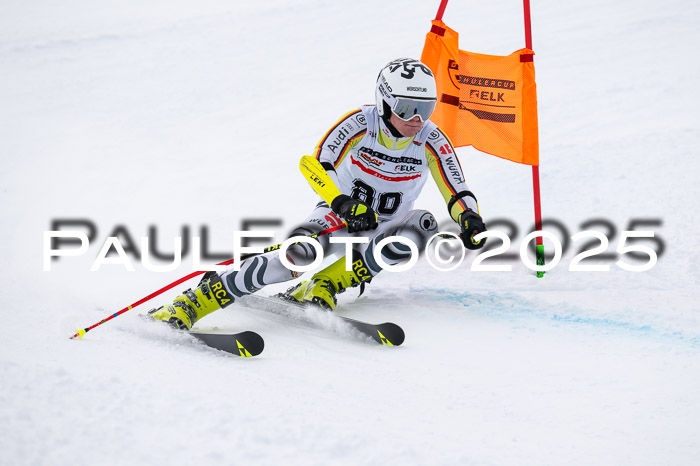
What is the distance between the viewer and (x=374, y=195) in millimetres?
4492

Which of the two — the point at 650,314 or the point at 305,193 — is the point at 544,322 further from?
the point at 305,193

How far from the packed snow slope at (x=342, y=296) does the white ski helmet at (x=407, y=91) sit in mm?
1321

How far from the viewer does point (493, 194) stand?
720cm

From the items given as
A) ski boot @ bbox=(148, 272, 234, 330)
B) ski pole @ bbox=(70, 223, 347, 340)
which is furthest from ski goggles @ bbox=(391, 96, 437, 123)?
ski boot @ bbox=(148, 272, 234, 330)

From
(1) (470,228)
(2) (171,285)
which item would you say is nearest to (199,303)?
(2) (171,285)

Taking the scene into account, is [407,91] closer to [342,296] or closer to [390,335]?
[390,335]

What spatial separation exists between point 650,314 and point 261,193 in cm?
465

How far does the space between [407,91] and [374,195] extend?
755 mm

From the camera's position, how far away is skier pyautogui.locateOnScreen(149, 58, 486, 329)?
3979mm

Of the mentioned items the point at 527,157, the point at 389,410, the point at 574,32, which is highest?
the point at 574,32

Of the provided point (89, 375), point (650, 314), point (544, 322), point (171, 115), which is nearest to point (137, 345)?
point (89, 375)
